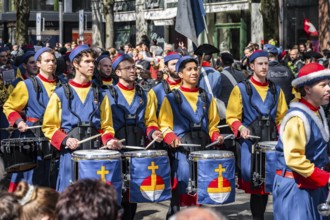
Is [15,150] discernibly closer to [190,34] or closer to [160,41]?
[190,34]

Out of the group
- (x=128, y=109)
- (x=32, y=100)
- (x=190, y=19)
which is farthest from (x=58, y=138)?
(x=190, y=19)

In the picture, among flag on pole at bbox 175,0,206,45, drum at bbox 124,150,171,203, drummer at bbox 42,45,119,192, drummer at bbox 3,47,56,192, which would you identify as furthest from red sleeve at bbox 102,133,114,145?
flag on pole at bbox 175,0,206,45

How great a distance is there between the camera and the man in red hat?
684 cm

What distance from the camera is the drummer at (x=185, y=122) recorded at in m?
9.08

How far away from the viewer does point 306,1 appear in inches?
1287

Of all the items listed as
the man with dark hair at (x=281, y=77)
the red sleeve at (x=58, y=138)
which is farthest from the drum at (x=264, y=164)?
the man with dark hair at (x=281, y=77)

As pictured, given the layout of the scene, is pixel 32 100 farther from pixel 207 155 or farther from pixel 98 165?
pixel 207 155

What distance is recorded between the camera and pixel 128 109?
9.33m

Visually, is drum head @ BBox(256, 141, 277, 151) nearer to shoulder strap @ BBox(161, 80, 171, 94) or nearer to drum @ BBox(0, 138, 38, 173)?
shoulder strap @ BBox(161, 80, 171, 94)

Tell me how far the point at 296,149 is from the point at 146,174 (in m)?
2.15

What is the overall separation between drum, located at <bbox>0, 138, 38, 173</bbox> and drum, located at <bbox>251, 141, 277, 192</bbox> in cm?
229

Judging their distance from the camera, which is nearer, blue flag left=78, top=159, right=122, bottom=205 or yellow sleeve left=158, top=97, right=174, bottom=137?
blue flag left=78, top=159, right=122, bottom=205

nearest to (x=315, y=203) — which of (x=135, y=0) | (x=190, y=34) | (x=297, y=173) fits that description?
(x=297, y=173)

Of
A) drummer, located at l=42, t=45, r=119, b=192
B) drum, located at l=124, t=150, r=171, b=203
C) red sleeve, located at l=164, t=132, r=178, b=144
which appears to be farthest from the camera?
red sleeve, located at l=164, t=132, r=178, b=144
